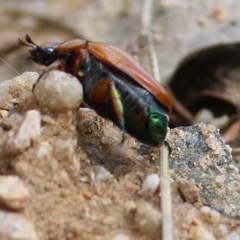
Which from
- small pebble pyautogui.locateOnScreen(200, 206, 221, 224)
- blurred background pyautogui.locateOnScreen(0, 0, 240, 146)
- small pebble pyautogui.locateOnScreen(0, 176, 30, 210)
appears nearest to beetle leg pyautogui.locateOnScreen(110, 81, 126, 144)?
small pebble pyautogui.locateOnScreen(200, 206, 221, 224)

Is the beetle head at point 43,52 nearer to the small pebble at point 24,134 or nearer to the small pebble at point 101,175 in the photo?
the small pebble at point 24,134

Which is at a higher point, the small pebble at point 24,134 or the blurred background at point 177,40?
Answer: the blurred background at point 177,40

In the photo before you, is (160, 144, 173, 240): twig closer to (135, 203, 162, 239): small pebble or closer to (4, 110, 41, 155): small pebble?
(135, 203, 162, 239): small pebble

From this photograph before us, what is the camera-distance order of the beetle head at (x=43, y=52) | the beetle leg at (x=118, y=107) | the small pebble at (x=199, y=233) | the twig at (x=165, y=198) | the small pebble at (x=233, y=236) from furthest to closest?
the beetle head at (x=43, y=52)
the beetle leg at (x=118, y=107)
the small pebble at (x=233, y=236)
the small pebble at (x=199, y=233)
the twig at (x=165, y=198)

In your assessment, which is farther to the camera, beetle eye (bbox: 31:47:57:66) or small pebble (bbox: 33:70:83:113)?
beetle eye (bbox: 31:47:57:66)

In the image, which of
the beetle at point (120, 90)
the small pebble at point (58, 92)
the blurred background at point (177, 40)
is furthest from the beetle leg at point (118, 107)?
the blurred background at point (177, 40)

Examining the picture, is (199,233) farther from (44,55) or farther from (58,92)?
(44,55)

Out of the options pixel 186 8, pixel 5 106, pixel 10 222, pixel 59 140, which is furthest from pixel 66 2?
pixel 10 222
